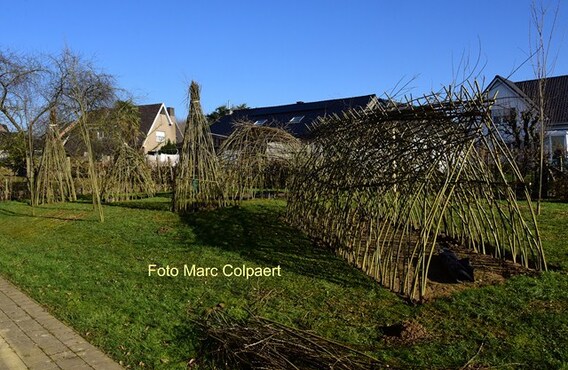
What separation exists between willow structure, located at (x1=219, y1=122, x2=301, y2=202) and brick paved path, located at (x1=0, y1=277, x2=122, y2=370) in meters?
8.10

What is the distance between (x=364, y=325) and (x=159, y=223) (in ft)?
25.1

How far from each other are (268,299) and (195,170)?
310 inches

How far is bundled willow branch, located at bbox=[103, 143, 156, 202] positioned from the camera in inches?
714

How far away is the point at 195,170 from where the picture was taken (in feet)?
43.9

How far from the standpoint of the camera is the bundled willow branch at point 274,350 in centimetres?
407

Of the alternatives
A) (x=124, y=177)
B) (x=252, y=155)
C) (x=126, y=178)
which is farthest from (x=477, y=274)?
(x=124, y=177)

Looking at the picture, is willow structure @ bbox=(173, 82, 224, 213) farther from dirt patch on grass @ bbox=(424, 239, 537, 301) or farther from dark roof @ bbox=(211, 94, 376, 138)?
dark roof @ bbox=(211, 94, 376, 138)

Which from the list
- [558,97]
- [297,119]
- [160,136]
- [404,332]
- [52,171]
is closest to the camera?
[404,332]

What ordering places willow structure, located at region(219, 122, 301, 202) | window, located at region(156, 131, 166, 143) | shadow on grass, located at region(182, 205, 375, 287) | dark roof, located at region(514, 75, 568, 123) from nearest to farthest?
1. shadow on grass, located at region(182, 205, 375, 287)
2. willow structure, located at region(219, 122, 301, 202)
3. dark roof, located at region(514, 75, 568, 123)
4. window, located at region(156, 131, 166, 143)

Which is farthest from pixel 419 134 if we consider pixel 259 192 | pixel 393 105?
pixel 259 192

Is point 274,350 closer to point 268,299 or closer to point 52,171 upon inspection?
point 268,299

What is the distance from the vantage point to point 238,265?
7.74 m

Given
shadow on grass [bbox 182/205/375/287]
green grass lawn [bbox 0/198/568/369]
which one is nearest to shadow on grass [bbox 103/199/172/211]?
shadow on grass [bbox 182/205/375/287]

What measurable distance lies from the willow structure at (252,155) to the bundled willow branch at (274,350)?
9155 mm
